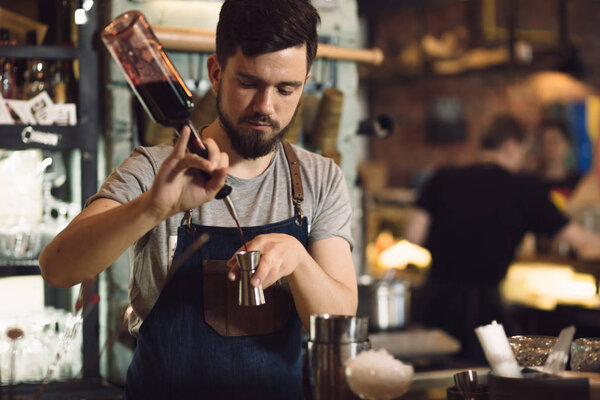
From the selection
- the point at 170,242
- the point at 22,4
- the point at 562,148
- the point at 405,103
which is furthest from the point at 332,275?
the point at 405,103

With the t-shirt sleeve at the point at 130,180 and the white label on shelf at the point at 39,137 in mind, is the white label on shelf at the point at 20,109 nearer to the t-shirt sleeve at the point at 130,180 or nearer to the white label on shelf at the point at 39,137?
the white label on shelf at the point at 39,137

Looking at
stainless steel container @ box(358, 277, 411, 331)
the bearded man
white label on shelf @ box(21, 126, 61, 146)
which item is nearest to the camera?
the bearded man

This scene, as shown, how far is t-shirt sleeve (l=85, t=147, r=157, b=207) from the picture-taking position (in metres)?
1.60

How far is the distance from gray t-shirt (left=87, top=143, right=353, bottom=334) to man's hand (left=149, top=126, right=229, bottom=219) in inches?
10.7

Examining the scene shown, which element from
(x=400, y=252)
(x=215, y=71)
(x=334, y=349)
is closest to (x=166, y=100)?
(x=215, y=71)

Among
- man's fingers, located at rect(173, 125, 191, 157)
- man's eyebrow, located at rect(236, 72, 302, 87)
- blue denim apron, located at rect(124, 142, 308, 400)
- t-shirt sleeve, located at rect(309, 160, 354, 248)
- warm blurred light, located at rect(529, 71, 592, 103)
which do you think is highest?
warm blurred light, located at rect(529, 71, 592, 103)

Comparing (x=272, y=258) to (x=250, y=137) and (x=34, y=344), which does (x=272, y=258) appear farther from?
(x=34, y=344)

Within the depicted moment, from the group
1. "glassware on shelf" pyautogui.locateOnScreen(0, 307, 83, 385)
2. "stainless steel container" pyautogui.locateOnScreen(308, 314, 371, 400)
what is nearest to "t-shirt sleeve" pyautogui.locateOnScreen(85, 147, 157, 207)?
"stainless steel container" pyautogui.locateOnScreen(308, 314, 371, 400)

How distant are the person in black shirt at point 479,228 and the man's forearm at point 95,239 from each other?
2.99 m

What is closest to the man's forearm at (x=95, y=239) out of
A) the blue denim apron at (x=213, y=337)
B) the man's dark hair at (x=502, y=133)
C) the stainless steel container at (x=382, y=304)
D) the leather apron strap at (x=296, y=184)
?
the blue denim apron at (x=213, y=337)

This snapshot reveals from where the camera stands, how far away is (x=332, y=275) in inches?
69.7

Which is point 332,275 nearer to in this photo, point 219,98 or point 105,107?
point 219,98

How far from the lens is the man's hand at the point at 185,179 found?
1.31 metres

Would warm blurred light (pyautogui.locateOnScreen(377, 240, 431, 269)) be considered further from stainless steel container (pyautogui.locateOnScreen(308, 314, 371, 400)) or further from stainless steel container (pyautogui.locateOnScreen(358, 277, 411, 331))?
stainless steel container (pyautogui.locateOnScreen(308, 314, 371, 400))
